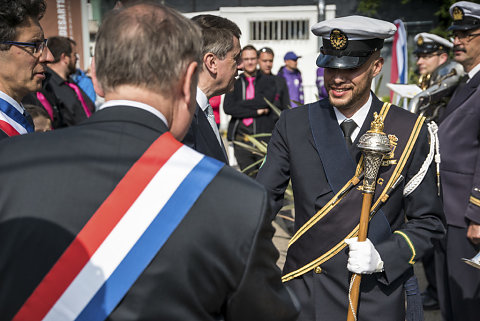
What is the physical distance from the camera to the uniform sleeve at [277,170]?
2.51 meters

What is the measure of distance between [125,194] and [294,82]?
8829 mm

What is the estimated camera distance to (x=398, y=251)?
2.26 meters

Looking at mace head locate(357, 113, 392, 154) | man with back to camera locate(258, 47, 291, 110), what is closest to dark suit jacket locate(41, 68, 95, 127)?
man with back to camera locate(258, 47, 291, 110)

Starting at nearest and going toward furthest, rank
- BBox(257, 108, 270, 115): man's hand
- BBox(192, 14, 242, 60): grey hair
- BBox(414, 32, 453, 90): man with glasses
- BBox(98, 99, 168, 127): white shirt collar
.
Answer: BBox(98, 99, 168, 127): white shirt collar < BBox(192, 14, 242, 60): grey hair < BBox(414, 32, 453, 90): man with glasses < BBox(257, 108, 270, 115): man's hand

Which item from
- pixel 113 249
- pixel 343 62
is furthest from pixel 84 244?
pixel 343 62

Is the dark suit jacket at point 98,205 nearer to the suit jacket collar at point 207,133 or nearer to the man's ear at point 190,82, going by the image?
the man's ear at point 190,82

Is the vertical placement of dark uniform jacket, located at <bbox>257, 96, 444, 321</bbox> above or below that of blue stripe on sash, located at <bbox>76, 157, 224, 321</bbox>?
below

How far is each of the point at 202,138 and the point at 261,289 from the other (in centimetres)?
115

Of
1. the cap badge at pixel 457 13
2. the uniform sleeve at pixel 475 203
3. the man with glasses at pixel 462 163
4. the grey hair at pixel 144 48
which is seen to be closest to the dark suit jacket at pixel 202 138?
the grey hair at pixel 144 48

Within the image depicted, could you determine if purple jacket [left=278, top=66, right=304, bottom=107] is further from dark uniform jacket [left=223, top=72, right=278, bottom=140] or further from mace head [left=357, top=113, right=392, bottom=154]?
mace head [left=357, top=113, right=392, bottom=154]

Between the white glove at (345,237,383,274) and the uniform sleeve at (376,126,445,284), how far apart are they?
0.06 m

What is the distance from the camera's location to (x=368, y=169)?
2.24 metres

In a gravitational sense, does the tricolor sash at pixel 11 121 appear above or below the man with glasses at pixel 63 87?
above

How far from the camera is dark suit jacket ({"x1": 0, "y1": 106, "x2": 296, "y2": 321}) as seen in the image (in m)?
1.22
